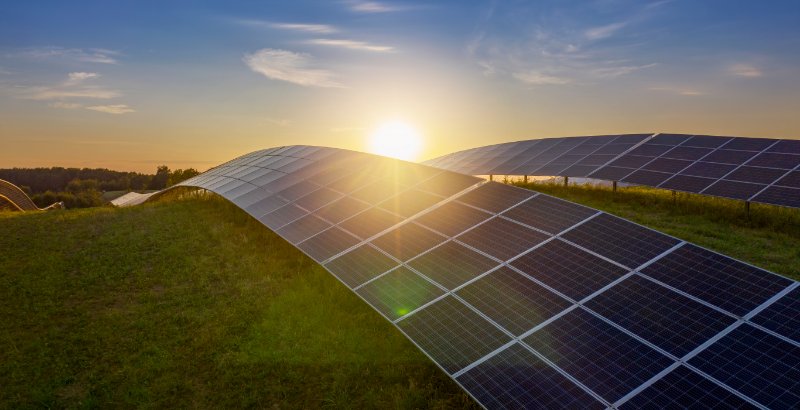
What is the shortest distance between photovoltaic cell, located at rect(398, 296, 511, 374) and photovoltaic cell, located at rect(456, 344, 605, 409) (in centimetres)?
32

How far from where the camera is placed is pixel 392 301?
36.6ft

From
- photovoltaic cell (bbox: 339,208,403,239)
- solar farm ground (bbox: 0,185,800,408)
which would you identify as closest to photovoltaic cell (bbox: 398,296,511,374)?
solar farm ground (bbox: 0,185,800,408)

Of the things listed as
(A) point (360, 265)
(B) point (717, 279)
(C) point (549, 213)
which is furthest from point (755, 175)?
(A) point (360, 265)

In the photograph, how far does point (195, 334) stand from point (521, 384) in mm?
9736

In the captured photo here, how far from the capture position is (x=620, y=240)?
1174 centimetres

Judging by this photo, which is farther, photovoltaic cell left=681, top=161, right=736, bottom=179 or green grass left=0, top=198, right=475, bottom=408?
photovoltaic cell left=681, top=161, right=736, bottom=179

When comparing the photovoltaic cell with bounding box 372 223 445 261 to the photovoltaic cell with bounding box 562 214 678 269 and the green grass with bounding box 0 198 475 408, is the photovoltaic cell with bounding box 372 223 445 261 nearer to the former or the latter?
the green grass with bounding box 0 198 475 408

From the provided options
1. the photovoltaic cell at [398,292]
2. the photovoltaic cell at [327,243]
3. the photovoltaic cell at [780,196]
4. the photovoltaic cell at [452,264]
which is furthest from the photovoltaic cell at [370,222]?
the photovoltaic cell at [780,196]

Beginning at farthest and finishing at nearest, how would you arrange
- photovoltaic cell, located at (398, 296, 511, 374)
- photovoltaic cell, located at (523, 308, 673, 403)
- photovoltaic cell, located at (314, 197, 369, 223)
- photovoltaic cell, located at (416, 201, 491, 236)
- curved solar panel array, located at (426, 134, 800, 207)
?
1. curved solar panel array, located at (426, 134, 800, 207)
2. photovoltaic cell, located at (314, 197, 369, 223)
3. photovoltaic cell, located at (416, 201, 491, 236)
4. photovoltaic cell, located at (398, 296, 511, 374)
5. photovoltaic cell, located at (523, 308, 673, 403)

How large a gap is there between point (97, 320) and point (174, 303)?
86.6 inches

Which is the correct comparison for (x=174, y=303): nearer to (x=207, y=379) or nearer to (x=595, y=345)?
(x=207, y=379)

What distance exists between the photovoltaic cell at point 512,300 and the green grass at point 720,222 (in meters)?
11.1

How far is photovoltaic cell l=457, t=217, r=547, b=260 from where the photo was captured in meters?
12.0

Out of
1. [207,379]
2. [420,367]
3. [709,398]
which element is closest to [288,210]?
[207,379]
